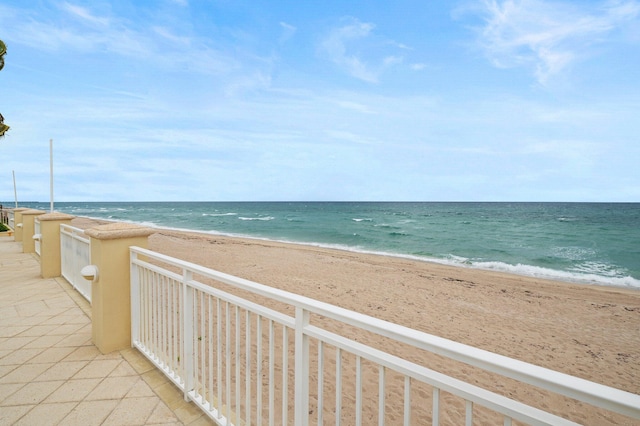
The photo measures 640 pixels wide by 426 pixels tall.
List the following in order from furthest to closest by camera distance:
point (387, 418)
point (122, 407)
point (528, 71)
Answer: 1. point (528, 71)
2. point (387, 418)
3. point (122, 407)

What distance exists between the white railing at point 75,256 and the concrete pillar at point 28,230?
3.83 metres

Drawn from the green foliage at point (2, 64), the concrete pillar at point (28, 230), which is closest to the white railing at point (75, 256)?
the concrete pillar at point (28, 230)

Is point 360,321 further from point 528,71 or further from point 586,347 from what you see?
point 528,71

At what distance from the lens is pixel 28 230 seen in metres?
8.73

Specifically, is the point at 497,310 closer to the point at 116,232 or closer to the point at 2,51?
the point at 116,232

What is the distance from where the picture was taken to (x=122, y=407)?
246 cm

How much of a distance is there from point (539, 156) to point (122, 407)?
55645 millimetres

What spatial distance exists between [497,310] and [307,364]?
25.2 ft

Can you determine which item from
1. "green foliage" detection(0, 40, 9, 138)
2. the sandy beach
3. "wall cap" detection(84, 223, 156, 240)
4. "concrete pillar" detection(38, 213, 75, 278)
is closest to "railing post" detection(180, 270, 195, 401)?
"wall cap" detection(84, 223, 156, 240)

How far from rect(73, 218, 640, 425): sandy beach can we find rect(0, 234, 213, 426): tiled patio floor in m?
2.94

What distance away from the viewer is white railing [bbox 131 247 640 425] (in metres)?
0.96

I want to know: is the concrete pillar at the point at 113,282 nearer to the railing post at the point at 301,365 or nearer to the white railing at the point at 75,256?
the white railing at the point at 75,256

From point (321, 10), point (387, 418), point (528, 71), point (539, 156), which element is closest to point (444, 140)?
point (539, 156)

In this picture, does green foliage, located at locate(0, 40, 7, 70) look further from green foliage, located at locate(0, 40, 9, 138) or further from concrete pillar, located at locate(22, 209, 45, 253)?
concrete pillar, located at locate(22, 209, 45, 253)
